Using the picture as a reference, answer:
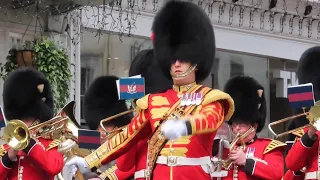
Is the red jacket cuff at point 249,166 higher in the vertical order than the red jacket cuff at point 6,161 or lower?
lower

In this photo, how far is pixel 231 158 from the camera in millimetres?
6074

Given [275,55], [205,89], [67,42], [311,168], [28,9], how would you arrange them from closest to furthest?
[205,89], [311,168], [28,9], [67,42], [275,55]

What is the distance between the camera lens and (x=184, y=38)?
15.5ft

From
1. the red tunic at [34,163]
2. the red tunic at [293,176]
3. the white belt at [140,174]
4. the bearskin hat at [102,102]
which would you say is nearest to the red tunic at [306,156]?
the red tunic at [293,176]

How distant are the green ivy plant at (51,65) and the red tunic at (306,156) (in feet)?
15.8

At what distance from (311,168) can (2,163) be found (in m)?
2.33

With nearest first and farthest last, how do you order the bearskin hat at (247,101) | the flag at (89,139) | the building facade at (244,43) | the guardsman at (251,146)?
1. the flag at (89,139)
2. the guardsman at (251,146)
3. the bearskin hat at (247,101)
4. the building facade at (244,43)

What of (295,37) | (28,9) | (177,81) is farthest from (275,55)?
(177,81)

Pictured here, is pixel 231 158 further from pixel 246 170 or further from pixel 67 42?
pixel 67 42

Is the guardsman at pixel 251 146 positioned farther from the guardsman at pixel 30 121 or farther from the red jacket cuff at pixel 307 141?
the guardsman at pixel 30 121

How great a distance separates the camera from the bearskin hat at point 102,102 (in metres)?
7.56

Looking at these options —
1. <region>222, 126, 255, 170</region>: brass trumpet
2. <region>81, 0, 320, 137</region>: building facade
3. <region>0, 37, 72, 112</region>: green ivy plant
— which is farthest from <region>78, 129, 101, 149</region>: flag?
<region>81, 0, 320, 137</region>: building facade

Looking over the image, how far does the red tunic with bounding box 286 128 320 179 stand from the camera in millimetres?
5379

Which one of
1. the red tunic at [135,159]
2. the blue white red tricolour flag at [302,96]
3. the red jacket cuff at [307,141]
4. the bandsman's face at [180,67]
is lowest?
the red tunic at [135,159]
